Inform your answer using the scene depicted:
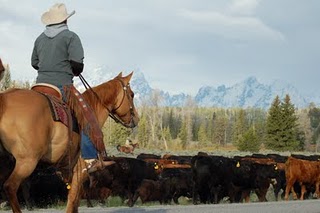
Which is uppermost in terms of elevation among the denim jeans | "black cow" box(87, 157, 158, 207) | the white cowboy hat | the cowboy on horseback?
the white cowboy hat

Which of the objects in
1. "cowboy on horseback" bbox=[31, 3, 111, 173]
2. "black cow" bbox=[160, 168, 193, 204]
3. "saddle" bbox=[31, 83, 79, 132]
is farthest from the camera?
"black cow" bbox=[160, 168, 193, 204]

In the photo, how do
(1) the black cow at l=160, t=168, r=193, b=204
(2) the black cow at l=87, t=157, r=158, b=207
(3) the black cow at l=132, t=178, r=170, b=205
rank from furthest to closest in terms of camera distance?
(1) the black cow at l=160, t=168, r=193, b=204
(3) the black cow at l=132, t=178, r=170, b=205
(2) the black cow at l=87, t=157, r=158, b=207

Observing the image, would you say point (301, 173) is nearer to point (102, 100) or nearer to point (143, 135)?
point (102, 100)

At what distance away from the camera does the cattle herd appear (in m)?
20.4

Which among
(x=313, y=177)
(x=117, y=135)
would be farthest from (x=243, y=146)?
(x=313, y=177)

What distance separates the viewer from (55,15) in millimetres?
8617

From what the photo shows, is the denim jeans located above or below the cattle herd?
above

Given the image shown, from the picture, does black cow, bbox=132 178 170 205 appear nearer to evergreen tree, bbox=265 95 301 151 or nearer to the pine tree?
evergreen tree, bbox=265 95 301 151

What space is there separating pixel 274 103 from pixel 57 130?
3737 inches

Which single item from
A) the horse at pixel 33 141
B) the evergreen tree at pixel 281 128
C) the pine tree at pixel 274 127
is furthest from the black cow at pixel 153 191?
the pine tree at pixel 274 127

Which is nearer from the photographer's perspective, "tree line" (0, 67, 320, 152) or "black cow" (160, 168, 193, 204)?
"black cow" (160, 168, 193, 204)

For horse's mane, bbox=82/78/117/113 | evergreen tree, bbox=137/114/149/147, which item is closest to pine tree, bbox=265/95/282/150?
evergreen tree, bbox=137/114/149/147

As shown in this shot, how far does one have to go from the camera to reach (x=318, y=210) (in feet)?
51.8

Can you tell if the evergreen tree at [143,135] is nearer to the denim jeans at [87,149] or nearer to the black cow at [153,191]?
the black cow at [153,191]
